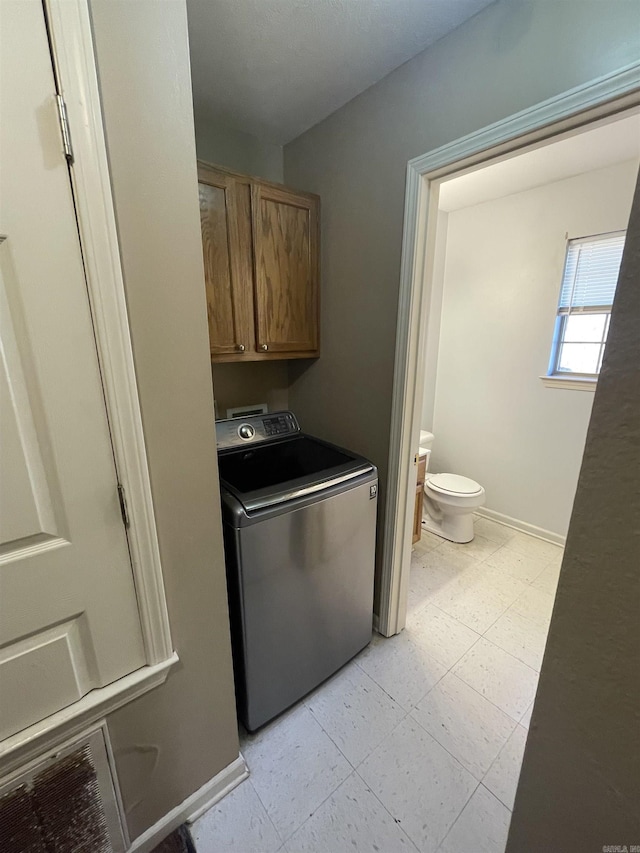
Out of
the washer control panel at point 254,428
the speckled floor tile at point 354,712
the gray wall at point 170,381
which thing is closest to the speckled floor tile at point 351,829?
the speckled floor tile at point 354,712

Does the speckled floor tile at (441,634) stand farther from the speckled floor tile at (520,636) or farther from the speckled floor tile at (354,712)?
the speckled floor tile at (354,712)

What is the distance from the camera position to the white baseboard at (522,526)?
2580 millimetres

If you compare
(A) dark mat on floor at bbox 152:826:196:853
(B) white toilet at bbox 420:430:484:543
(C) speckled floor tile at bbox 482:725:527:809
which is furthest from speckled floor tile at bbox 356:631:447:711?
(B) white toilet at bbox 420:430:484:543

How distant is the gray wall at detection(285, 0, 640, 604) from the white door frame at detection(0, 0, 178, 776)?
107cm

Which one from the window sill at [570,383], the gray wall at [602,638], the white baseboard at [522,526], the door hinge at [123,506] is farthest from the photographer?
the white baseboard at [522,526]

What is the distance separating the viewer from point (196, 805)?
1.15m

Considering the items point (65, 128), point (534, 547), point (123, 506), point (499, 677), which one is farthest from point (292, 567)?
point (534, 547)

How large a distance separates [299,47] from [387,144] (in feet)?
1.39

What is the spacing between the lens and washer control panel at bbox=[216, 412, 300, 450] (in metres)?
1.70

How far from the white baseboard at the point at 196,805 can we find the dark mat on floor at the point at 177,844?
Answer: 0.01 meters

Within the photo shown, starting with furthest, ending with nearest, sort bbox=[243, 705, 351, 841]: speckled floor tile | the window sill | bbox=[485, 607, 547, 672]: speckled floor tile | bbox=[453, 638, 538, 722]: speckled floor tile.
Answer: the window sill, bbox=[485, 607, 547, 672]: speckled floor tile, bbox=[453, 638, 538, 722]: speckled floor tile, bbox=[243, 705, 351, 841]: speckled floor tile

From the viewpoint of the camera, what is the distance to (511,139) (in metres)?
Answer: 1.11

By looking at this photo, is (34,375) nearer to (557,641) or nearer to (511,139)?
(557,641)

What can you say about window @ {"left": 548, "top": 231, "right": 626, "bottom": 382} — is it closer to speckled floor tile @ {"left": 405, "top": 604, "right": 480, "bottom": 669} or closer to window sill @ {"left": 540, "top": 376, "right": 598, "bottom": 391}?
window sill @ {"left": 540, "top": 376, "right": 598, "bottom": 391}
